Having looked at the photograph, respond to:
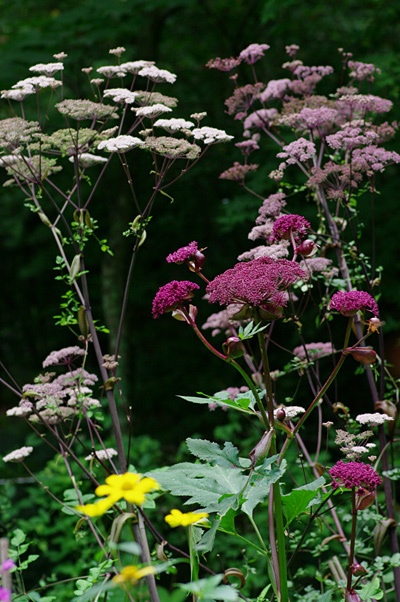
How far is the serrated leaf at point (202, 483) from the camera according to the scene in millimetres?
1364

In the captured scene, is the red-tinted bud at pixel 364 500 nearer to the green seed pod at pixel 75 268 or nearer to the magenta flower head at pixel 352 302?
the magenta flower head at pixel 352 302

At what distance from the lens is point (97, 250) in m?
6.49

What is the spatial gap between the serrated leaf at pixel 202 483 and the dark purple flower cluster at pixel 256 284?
1.31ft

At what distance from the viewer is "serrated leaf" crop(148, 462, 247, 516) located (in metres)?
1.36

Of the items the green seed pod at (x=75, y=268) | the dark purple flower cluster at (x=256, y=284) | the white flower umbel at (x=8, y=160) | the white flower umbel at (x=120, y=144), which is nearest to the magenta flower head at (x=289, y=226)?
the dark purple flower cluster at (x=256, y=284)

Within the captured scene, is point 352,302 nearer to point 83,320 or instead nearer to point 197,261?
point 197,261

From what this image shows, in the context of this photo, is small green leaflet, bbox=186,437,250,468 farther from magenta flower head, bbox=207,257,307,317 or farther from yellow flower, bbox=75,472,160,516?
yellow flower, bbox=75,472,160,516

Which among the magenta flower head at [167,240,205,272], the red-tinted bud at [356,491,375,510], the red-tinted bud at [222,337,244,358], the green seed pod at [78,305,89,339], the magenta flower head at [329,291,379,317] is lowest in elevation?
the red-tinted bud at [356,491,375,510]

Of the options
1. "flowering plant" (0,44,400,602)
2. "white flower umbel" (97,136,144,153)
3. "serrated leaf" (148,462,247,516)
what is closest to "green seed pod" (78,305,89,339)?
"flowering plant" (0,44,400,602)

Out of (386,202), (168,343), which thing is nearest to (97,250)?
(168,343)

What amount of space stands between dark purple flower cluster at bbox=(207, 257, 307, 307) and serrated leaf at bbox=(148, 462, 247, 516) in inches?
15.8

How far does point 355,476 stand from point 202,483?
0.36 meters

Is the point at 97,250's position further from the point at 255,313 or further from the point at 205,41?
Result: the point at 255,313

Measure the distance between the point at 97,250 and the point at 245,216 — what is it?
2551mm
